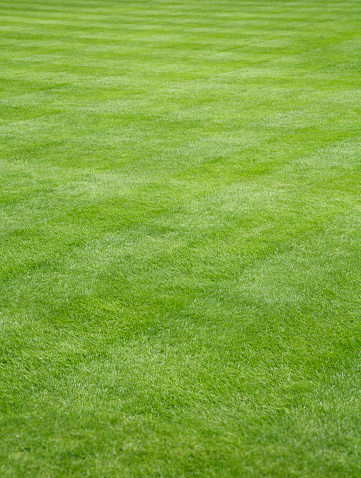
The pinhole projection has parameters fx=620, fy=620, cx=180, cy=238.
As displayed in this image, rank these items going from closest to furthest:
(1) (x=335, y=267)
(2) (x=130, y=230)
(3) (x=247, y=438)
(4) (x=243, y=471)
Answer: (4) (x=243, y=471) → (3) (x=247, y=438) → (1) (x=335, y=267) → (2) (x=130, y=230)

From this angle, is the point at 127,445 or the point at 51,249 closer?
the point at 127,445

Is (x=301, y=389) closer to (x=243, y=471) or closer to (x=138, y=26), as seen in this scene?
(x=243, y=471)

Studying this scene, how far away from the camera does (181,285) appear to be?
15.4 ft

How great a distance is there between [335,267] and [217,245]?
101cm

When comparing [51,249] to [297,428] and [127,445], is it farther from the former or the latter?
[297,428]

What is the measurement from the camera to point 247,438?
319 cm

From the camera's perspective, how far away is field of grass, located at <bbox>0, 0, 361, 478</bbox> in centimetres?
321

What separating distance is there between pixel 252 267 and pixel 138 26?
63.5 feet

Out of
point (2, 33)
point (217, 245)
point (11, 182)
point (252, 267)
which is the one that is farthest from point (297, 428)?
point (2, 33)

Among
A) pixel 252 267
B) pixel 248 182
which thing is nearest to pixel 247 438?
pixel 252 267

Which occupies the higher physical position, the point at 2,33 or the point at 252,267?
the point at 2,33

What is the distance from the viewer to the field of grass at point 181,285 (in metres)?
3.21

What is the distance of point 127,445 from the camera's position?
3.17 meters

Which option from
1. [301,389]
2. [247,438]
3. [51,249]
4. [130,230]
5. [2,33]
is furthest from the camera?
[2,33]
